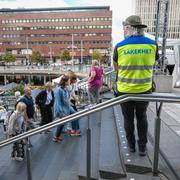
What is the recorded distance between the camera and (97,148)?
12.2 ft

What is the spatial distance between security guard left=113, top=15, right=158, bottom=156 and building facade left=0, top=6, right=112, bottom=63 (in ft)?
247

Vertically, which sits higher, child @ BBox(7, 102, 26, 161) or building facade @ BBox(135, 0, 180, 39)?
building facade @ BBox(135, 0, 180, 39)

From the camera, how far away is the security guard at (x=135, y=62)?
2.71 metres

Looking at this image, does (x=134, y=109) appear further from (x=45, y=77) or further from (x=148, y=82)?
(x=45, y=77)

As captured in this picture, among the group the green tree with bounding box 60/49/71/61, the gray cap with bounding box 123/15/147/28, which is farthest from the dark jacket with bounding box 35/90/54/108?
the green tree with bounding box 60/49/71/61

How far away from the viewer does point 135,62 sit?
2.73 m

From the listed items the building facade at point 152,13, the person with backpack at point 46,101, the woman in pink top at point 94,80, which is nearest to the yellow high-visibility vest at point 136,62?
the woman in pink top at point 94,80

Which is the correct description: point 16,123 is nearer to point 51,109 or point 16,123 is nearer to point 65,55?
point 51,109

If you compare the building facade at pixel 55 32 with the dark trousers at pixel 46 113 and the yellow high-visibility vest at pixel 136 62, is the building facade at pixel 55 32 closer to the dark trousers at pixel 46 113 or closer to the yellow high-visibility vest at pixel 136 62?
the dark trousers at pixel 46 113

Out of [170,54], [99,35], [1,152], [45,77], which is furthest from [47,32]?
[1,152]

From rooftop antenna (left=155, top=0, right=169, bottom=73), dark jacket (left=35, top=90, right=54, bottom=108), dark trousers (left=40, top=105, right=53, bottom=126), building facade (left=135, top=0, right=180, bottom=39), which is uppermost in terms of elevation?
building facade (left=135, top=0, right=180, bottom=39)

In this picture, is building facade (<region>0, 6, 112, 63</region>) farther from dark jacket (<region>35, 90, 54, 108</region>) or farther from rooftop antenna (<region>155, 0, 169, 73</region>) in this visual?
dark jacket (<region>35, 90, 54, 108</region>)

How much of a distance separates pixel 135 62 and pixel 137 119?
2.28 feet

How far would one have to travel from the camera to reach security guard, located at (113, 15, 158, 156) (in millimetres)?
2707
